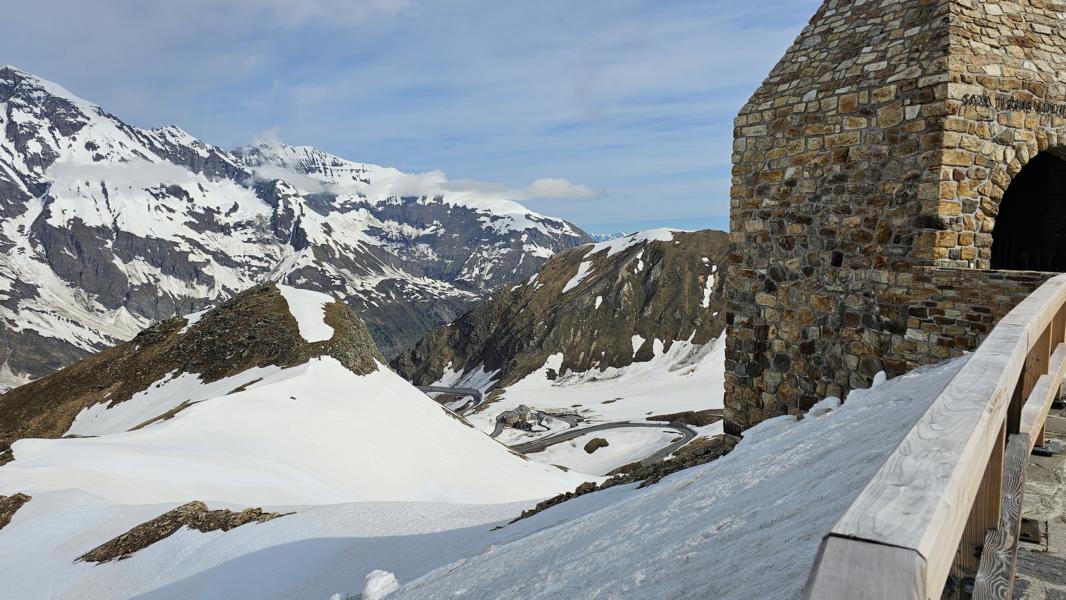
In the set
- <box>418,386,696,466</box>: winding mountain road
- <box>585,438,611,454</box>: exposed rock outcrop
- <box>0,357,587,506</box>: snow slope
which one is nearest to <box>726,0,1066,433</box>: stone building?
<box>0,357,587,506</box>: snow slope

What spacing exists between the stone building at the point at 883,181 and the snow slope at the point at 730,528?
4.45 ft

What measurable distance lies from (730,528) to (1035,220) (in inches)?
512

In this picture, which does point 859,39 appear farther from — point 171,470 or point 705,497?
point 171,470

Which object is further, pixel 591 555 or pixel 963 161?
pixel 963 161

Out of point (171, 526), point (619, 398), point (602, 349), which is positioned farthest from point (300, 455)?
point (602, 349)

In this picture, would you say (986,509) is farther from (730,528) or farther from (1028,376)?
(1028,376)

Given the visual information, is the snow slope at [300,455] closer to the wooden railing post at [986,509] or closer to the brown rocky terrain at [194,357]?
the brown rocky terrain at [194,357]

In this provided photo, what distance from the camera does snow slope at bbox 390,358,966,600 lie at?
346 centimetres

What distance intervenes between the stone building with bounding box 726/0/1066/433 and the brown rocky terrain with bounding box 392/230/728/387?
367ft

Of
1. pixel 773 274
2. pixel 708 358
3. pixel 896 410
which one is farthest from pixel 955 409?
pixel 708 358

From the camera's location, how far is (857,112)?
879 cm

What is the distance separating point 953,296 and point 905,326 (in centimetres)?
71

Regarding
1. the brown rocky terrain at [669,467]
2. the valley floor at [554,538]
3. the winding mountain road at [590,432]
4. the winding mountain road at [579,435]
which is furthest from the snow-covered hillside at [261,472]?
the winding mountain road at [590,432]

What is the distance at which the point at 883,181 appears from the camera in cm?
855
